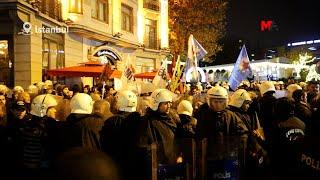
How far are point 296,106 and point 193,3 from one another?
35260 millimetres

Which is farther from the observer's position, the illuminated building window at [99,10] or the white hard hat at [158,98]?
Answer: the illuminated building window at [99,10]

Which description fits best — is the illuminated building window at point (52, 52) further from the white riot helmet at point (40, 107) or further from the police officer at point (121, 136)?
the police officer at point (121, 136)

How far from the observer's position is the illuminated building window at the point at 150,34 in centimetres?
3416

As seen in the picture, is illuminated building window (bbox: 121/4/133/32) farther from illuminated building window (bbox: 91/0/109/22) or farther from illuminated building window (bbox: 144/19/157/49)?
illuminated building window (bbox: 91/0/109/22)

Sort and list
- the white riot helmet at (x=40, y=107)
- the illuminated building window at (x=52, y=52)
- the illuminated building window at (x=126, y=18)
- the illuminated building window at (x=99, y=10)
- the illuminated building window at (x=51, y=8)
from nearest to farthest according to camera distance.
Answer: the white riot helmet at (x=40, y=107)
the illuminated building window at (x=51, y=8)
the illuminated building window at (x=52, y=52)
the illuminated building window at (x=99, y=10)
the illuminated building window at (x=126, y=18)

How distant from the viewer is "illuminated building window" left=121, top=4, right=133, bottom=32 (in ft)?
100

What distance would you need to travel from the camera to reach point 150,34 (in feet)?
114

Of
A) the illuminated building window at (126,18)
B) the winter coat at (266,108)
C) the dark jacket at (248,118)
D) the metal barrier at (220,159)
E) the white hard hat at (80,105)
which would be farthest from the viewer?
the illuminated building window at (126,18)

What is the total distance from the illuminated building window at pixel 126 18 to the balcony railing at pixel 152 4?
2.51m

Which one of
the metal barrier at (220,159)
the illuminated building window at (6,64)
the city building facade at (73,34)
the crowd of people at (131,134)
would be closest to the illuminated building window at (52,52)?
the city building facade at (73,34)

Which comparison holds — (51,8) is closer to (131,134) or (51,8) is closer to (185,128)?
(185,128)

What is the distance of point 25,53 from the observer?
17.7 meters

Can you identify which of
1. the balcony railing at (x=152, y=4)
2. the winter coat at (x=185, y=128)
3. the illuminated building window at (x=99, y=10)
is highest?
the balcony railing at (x=152, y=4)

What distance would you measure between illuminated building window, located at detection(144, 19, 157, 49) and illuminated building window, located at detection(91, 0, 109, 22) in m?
6.77
